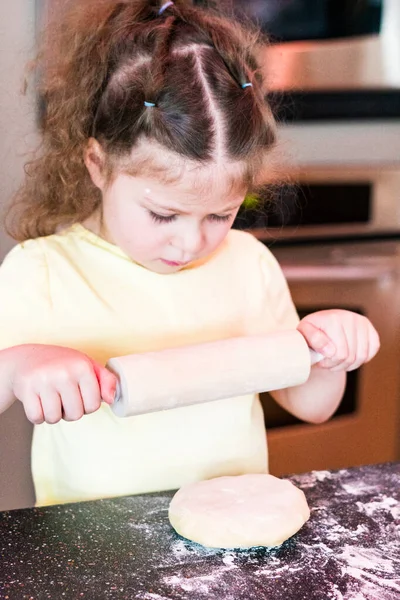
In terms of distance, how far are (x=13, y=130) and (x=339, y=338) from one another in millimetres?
750

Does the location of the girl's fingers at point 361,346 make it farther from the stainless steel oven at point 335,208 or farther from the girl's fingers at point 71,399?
the stainless steel oven at point 335,208

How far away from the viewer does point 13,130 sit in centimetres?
130

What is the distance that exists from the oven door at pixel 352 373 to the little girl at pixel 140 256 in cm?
61

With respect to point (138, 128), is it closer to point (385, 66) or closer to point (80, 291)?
point (80, 291)

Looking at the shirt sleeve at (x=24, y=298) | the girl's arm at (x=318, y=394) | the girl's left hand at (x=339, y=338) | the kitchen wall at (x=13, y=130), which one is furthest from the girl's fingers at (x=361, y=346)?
the kitchen wall at (x=13, y=130)

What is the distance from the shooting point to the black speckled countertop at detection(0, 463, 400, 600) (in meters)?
0.63

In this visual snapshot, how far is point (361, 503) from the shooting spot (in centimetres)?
78

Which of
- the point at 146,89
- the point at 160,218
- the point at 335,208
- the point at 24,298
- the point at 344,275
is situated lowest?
the point at 344,275

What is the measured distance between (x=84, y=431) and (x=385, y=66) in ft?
3.73

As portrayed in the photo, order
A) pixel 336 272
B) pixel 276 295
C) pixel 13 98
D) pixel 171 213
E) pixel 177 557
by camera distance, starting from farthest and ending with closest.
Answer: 1. pixel 336 272
2. pixel 13 98
3. pixel 276 295
4. pixel 171 213
5. pixel 177 557

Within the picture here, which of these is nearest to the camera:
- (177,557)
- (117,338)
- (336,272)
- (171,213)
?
(177,557)

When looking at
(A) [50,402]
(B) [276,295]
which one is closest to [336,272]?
(B) [276,295]

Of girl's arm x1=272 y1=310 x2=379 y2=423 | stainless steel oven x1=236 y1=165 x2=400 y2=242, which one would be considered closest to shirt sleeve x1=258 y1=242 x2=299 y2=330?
girl's arm x1=272 y1=310 x2=379 y2=423

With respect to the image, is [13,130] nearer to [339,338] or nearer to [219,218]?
[219,218]
